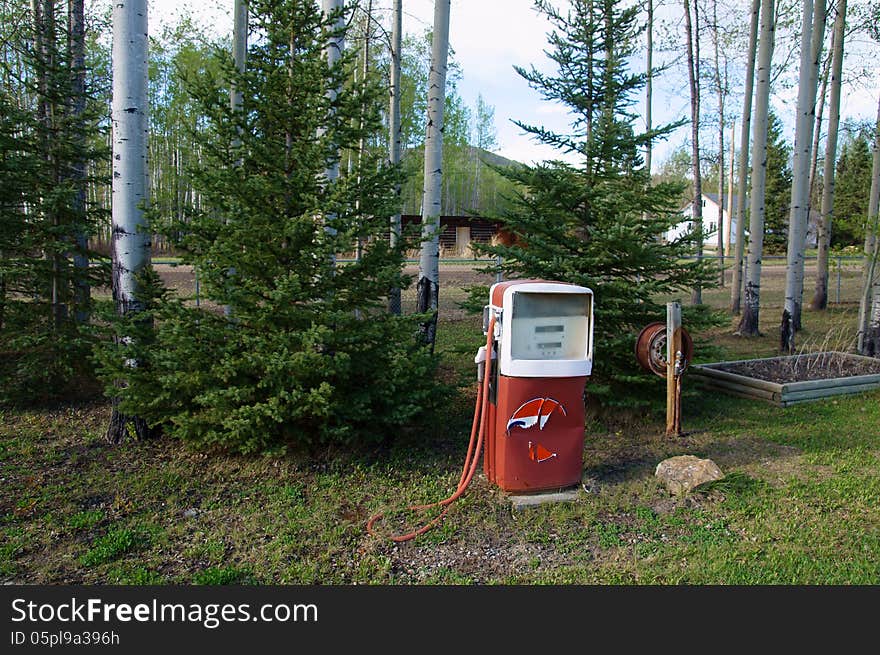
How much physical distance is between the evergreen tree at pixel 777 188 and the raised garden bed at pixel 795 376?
103ft

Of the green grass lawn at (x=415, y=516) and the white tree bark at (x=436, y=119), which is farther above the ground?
the white tree bark at (x=436, y=119)

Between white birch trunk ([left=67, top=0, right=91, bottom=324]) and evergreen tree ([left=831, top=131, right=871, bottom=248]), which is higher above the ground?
evergreen tree ([left=831, top=131, right=871, bottom=248])

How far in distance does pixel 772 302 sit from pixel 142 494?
19033mm

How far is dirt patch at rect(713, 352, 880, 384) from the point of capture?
8657 mm

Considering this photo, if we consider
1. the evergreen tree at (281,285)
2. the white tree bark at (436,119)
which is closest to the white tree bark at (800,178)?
the white tree bark at (436,119)


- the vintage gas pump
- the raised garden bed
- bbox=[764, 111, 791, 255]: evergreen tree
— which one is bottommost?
the raised garden bed

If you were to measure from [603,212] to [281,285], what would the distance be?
346cm

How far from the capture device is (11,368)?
690 centimetres

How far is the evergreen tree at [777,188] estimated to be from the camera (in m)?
37.7

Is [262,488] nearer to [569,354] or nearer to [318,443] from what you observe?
[318,443]

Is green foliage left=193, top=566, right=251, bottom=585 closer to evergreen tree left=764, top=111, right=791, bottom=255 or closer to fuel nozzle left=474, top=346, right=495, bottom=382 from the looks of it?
fuel nozzle left=474, top=346, right=495, bottom=382

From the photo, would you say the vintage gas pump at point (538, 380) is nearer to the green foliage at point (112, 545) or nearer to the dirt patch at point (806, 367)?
the green foliage at point (112, 545)

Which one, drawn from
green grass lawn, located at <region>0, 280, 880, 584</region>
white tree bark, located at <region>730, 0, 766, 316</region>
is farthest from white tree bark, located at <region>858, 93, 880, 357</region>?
green grass lawn, located at <region>0, 280, 880, 584</region>

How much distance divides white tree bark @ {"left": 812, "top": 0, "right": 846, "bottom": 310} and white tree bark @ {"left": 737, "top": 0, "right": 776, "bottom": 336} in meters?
2.55
